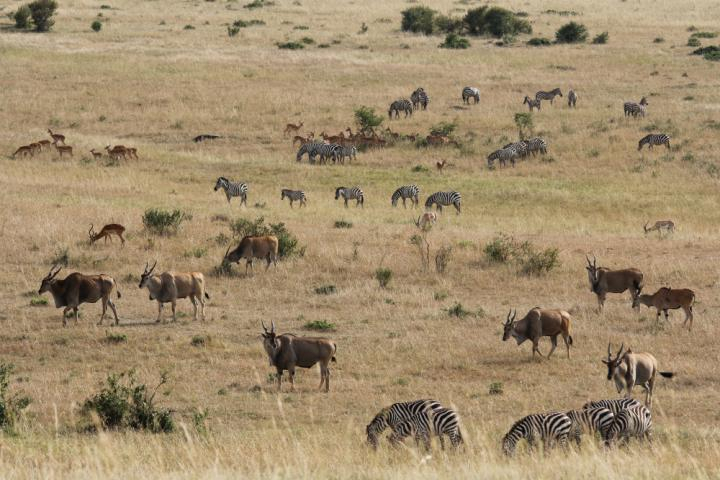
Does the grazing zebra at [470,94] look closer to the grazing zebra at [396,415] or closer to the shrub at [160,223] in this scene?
the shrub at [160,223]

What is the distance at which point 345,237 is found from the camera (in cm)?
2975

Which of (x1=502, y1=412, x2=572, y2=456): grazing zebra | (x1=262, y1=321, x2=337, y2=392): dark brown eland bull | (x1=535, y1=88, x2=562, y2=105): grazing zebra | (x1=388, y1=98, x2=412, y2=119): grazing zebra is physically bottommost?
(x1=388, y1=98, x2=412, y2=119): grazing zebra

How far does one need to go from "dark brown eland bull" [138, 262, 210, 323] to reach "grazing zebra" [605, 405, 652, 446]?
11.1 meters

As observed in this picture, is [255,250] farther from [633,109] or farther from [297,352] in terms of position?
[633,109]

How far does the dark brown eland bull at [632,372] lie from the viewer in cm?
1664

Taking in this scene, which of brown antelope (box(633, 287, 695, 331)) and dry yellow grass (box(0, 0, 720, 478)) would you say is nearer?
dry yellow grass (box(0, 0, 720, 478))

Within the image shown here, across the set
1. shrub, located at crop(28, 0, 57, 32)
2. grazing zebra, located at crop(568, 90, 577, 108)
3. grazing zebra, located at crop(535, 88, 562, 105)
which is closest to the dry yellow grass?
grazing zebra, located at crop(535, 88, 562, 105)

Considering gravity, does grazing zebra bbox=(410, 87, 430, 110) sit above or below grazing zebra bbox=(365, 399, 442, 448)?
below

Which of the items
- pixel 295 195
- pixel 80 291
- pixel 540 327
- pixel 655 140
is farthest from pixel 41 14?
pixel 540 327

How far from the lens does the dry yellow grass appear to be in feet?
43.4

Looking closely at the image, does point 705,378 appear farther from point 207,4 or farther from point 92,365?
point 207,4

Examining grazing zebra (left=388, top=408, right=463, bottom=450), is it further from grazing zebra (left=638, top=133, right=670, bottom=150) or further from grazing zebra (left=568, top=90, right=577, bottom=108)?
grazing zebra (left=568, top=90, right=577, bottom=108)

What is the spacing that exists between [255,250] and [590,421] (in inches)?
547

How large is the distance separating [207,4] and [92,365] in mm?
79769
